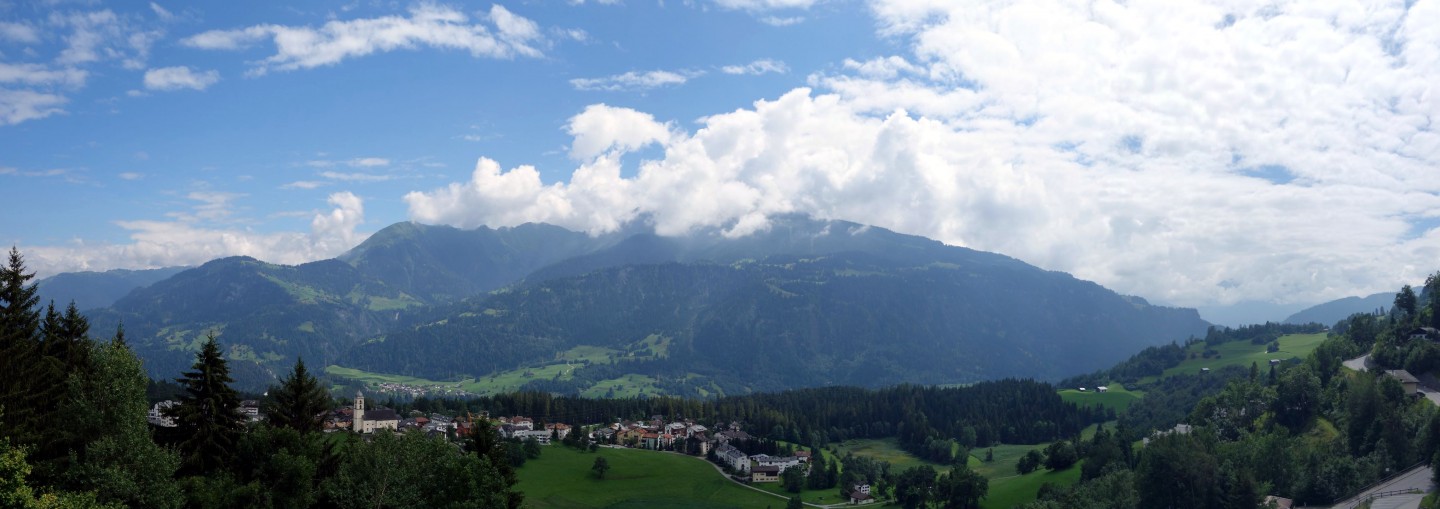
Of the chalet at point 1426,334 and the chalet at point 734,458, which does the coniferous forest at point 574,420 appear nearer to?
the chalet at point 1426,334

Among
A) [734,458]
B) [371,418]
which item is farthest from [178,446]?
[734,458]

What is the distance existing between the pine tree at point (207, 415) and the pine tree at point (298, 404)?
2.44 m

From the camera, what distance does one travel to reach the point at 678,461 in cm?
12925

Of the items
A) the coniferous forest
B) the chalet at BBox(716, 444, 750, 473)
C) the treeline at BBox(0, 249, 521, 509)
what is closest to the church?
the coniferous forest

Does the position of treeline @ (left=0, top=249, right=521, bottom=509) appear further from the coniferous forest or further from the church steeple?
the church steeple

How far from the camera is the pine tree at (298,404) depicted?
4047 centimetres

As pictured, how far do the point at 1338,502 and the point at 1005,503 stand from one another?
40.3 meters

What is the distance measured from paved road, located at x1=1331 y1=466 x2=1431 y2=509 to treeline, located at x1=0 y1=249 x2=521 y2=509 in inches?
2667

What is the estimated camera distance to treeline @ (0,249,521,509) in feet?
101

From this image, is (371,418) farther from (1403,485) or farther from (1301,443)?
(1403,485)

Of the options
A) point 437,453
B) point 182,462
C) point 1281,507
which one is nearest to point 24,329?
point 182,462

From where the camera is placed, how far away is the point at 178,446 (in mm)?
36469

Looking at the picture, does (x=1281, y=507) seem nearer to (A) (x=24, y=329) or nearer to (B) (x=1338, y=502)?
(B) (x=1338, y=502)

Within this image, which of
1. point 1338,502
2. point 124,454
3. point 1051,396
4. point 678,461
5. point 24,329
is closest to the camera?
point 124,454
